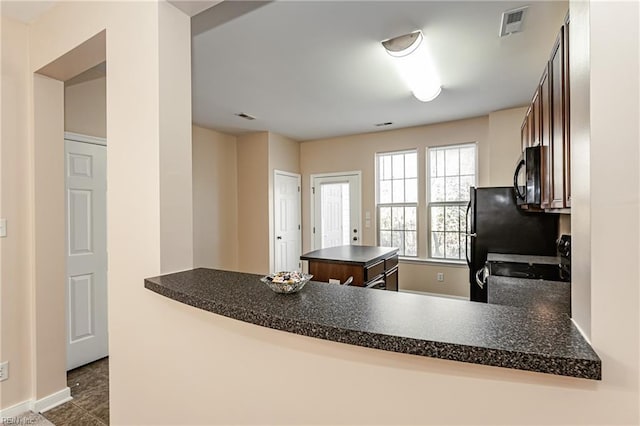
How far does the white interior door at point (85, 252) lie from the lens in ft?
9.03

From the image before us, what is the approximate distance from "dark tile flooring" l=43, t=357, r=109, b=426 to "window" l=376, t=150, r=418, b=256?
3.88 meters

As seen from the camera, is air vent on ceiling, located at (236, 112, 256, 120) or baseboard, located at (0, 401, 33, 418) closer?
baseboard, located at (0, 401, 33, 418)

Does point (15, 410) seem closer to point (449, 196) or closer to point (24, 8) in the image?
point (24, 8)

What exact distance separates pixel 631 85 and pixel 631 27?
0.11 meters

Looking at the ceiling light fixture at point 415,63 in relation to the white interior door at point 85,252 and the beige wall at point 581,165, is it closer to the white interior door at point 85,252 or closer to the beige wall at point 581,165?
the beige wall at point 581,165

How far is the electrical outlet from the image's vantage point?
6.79 feet

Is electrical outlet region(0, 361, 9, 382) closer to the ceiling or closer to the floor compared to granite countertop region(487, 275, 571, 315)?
closer to the floor

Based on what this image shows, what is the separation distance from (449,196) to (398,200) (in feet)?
2.54

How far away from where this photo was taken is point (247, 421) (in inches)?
45.3

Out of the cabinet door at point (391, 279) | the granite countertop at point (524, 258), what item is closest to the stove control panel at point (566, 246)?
the granite countertop at point (524, 258)

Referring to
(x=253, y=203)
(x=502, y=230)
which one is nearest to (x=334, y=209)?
Answer: (x=253, y=203)

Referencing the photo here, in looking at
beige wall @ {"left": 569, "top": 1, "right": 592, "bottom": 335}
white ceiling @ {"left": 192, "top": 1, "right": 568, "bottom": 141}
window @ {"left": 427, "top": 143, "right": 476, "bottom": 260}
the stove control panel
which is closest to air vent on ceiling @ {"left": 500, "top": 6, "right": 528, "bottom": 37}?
white ceiling @ {"left": 192, "top": 1, "right": 568, "bottom": 141}

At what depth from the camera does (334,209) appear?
5.77 meters

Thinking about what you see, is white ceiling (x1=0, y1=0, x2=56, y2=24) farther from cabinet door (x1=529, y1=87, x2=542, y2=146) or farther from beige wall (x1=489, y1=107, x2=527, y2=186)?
beige wall (x1=489, y1=107, x2=527, y2=186)
